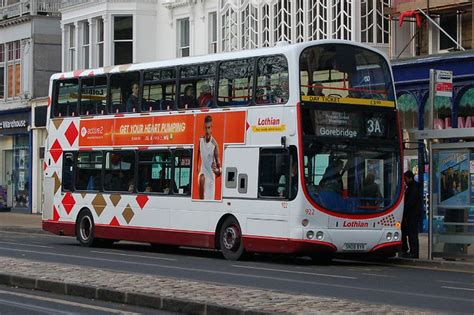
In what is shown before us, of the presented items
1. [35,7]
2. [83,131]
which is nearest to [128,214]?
[83,131]

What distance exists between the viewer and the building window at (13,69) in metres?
49.9

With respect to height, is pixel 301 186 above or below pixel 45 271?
above

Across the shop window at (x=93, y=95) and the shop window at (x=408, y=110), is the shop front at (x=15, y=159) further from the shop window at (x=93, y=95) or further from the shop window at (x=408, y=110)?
the shop window at (x=408, y=110)

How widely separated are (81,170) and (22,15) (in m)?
24.0

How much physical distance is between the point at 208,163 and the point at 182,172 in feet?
3.41

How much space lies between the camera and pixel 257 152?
848 inches

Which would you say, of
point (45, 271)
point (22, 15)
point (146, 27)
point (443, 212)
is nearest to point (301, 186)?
point (443, 212)

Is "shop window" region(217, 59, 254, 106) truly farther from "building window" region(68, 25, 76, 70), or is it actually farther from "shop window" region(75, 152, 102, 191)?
"building window" region(68, 25, 76, 70)

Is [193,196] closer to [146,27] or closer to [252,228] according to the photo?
[252,228]

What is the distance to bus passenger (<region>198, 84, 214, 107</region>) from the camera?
2289 centimetres

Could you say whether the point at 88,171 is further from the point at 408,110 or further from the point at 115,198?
the point at 408,110

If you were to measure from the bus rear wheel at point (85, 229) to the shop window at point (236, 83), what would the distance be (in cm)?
600

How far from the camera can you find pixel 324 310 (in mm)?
11594

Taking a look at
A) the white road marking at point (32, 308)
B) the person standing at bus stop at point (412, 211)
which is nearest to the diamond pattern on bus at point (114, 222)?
the person standing at bus stop at point (412, 211)
